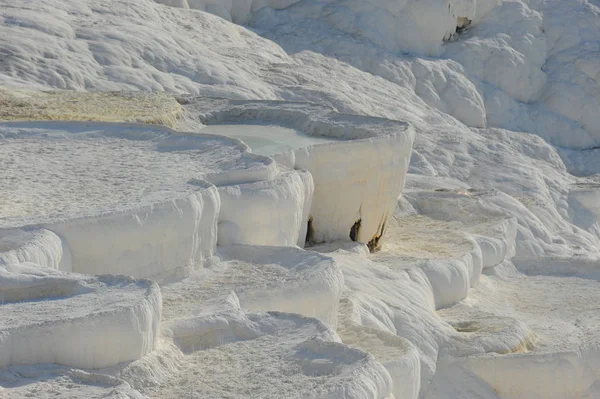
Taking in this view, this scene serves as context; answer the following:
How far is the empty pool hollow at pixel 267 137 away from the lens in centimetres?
1048

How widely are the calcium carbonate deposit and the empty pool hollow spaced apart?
0.03m

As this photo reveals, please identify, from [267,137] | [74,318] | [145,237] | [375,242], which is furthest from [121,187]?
[375,242]

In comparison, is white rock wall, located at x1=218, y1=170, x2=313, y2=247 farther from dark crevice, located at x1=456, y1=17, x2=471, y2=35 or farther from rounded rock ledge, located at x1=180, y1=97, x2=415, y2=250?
dark crevice, located at x1=456, y1=17, x2=471, y2=35

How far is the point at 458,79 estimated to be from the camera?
2134cm

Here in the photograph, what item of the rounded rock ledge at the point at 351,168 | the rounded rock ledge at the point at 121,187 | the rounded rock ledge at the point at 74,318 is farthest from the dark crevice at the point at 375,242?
the rounded rock ledge at the point at 74,318

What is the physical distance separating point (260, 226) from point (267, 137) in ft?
7.82

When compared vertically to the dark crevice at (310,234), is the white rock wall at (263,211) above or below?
above

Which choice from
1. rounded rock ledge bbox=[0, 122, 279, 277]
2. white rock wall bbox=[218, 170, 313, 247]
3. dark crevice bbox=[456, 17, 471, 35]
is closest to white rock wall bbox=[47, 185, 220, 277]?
rounded rock ledge bbox=[0, 122, 279, 277]

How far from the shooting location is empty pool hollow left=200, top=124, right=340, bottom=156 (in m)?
10.5

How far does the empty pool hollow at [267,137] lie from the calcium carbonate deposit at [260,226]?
34mm

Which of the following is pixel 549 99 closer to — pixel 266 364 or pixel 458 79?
pixel 458 79

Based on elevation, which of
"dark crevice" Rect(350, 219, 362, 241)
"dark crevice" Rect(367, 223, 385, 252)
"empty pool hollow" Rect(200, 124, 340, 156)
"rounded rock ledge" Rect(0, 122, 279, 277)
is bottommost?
"dark crevice" Rect(367, 223, 385, 252)

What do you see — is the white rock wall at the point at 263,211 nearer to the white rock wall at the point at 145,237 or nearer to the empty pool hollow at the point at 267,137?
the white rock wall at the point at 145,237

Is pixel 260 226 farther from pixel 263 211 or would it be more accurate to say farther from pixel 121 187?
pixel 121 187
